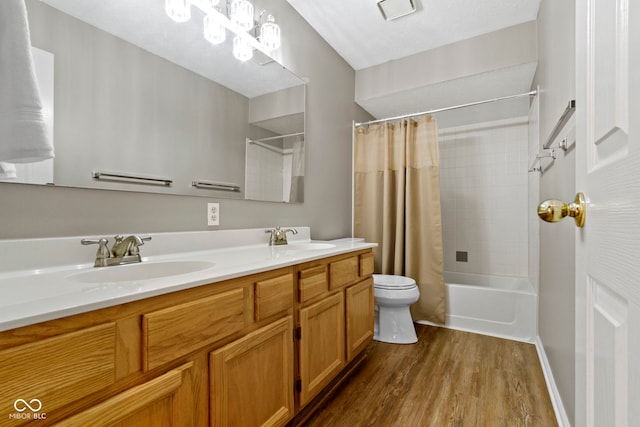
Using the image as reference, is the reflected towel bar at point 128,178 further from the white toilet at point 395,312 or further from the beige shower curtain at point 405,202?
the beige shower curtain at point 405,202

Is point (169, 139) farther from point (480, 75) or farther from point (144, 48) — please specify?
point (480, 75)

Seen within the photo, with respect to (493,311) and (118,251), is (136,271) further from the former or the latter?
(493,311)

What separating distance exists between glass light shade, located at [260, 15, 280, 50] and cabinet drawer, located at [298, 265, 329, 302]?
1.40 m

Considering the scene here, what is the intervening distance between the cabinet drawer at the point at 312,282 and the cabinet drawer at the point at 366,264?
415mm

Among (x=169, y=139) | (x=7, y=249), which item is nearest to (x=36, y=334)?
(x=7, y=249)

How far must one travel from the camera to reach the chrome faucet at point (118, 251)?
40.3 inches

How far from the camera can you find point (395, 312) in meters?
2.24

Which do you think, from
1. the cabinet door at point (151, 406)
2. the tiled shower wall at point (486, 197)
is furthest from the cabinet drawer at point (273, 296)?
the tiled shower wall at point (486, 197)

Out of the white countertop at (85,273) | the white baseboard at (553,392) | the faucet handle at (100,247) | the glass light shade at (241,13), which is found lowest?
the white baseboard at (553,392)

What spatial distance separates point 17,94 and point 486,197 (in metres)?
3.54

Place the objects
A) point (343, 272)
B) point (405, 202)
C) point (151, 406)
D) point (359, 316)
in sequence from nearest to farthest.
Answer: point (151, 406)
point (343, 272)
point (359, 316)
point (405, 202)

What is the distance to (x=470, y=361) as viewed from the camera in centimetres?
192

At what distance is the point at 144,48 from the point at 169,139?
1.24 feet

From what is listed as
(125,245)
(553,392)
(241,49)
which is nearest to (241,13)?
(241,49)
